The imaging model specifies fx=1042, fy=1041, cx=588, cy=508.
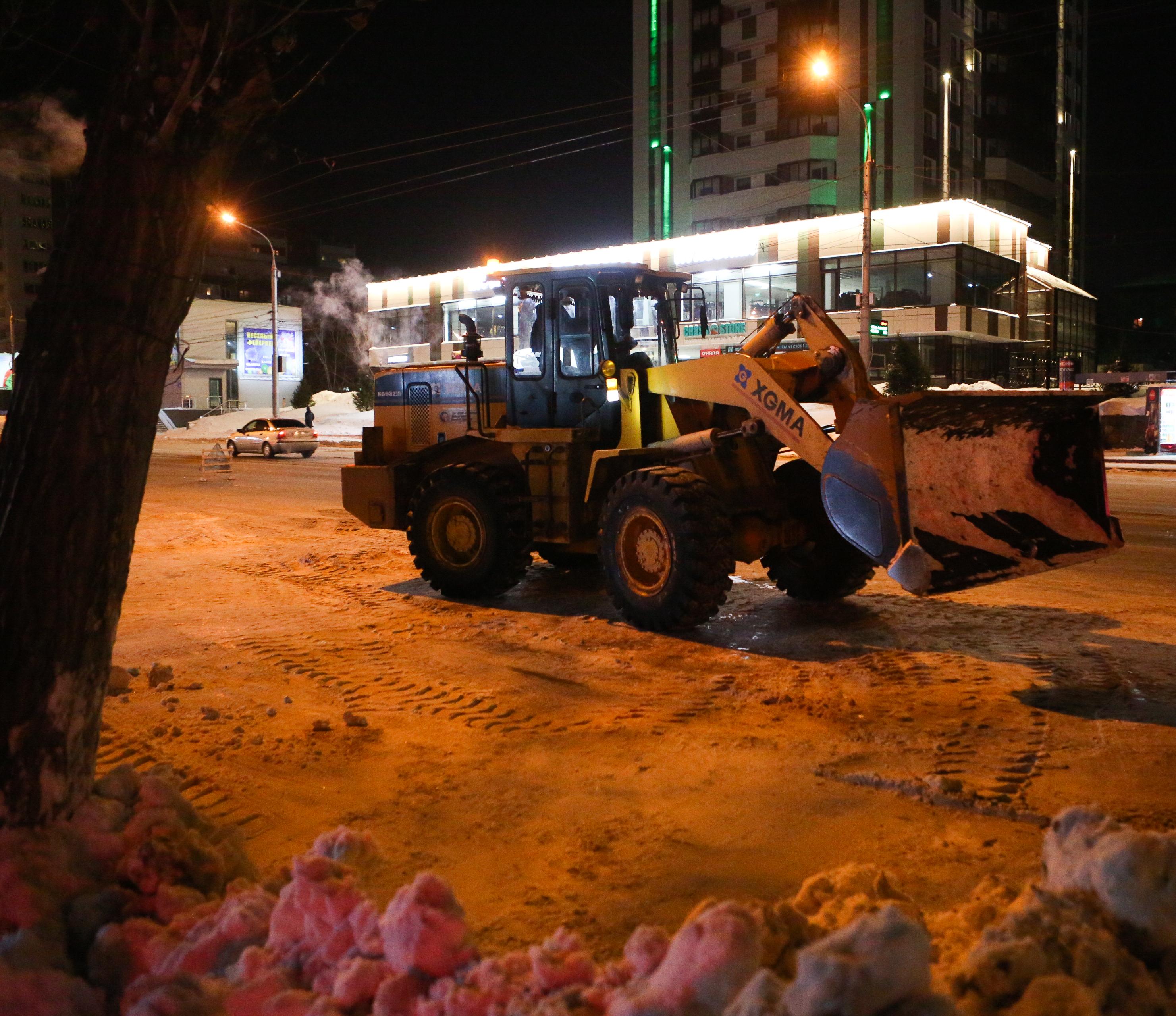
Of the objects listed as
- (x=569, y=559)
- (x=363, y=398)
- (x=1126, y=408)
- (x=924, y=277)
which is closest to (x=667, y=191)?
(x=924, y=277)

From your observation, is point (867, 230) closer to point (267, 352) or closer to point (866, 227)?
point (866, 227)

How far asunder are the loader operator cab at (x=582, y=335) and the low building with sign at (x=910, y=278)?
33.6 m

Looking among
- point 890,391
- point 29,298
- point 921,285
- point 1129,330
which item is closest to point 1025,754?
point 29,298

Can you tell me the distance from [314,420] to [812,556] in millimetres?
49765

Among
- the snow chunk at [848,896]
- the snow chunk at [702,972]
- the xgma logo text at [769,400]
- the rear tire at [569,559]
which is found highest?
the xgma logo text at [769,400]

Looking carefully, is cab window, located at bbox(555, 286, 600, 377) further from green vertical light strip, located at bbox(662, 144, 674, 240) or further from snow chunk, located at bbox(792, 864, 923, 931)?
green vertical light strip, located at bbox(662, 144, 674, 240)

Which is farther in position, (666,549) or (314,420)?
(314,420)

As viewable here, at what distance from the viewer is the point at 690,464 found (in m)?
8.30

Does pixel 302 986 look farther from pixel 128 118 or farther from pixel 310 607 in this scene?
pixel 310 607

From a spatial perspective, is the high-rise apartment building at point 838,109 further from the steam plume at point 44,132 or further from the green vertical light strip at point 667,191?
the steam plume at point 44,132

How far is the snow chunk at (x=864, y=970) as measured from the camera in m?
2.34

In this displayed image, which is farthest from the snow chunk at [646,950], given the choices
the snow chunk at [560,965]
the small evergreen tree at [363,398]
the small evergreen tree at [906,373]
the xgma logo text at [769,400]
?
the small evergreen tree at [363,398]

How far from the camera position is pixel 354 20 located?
407cm

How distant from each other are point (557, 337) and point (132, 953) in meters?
7.06
